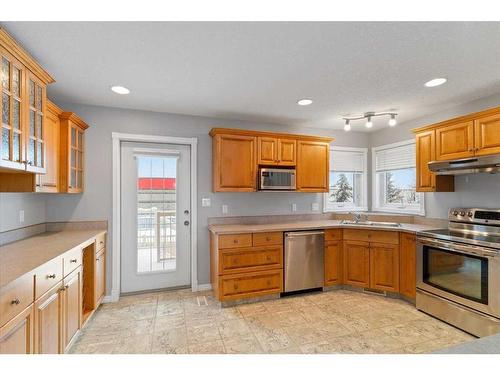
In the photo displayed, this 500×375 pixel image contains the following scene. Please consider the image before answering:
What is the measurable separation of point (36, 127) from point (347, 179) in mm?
4217

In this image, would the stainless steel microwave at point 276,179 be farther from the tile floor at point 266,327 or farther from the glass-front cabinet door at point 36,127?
the glass-front cabinet door at point 36,127

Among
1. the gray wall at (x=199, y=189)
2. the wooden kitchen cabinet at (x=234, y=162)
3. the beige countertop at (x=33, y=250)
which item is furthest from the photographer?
the wooden kitchen cabinet at (x=234, y=162)

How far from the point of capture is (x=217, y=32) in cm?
167

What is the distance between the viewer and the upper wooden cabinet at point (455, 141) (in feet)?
8.85

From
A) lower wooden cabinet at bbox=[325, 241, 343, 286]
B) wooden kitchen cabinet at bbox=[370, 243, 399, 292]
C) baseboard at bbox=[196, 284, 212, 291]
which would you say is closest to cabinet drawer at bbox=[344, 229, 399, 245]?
wooden kitchen cabinet at bbox=[370, 243, 399, 292]

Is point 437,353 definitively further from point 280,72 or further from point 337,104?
point 337,104

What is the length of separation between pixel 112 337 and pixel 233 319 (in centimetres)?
116

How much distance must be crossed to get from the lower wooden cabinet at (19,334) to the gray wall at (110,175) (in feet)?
5.76

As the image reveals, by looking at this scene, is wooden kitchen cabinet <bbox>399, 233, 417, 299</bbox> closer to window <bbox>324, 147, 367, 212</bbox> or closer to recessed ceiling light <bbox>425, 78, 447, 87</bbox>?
window <bbox>324, 147, 367, 212</bbox>

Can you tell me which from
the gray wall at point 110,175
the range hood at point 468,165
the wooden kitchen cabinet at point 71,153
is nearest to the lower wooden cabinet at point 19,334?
the wooden kitchen cabinet at point 71,153

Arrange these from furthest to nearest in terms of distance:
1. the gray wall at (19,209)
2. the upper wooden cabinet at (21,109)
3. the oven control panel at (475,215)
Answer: the oven control panel at (475,215) → the gray wall at (19,209) → the upper wooden cabinet at (21,109)

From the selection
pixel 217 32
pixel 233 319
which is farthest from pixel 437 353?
pixel 233 319

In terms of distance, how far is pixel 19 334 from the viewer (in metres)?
1.37

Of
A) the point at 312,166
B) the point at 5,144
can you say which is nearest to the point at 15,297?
the point at 5,144
